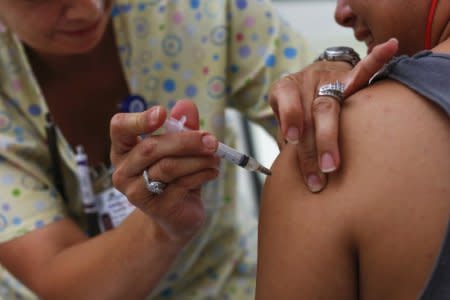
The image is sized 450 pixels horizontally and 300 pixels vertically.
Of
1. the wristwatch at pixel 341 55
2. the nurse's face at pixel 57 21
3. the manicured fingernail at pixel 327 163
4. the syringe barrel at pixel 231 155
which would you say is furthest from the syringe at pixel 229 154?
the nurse's face at pixel 57 21

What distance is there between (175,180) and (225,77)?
529 mm

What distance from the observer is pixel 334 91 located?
74cm

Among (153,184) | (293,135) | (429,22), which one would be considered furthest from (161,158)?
(429,22)

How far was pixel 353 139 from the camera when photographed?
2.31 feet

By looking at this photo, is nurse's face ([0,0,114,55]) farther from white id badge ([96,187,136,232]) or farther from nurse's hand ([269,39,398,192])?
nurse's hand ([269,39,398,192])

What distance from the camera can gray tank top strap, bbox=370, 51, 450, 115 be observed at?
645mm

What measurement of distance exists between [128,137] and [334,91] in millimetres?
294

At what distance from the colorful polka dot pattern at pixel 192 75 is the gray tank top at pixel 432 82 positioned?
62 centimetres

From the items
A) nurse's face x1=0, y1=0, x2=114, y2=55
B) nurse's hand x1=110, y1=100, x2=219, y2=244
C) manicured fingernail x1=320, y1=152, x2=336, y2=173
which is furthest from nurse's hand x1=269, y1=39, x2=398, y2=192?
nurse's face x1=0, y1=0, x2=114, y2=55

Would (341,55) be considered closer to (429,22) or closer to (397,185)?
(429,22)

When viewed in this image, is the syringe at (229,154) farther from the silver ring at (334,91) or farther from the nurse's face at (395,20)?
the nurse's face at (395,20)

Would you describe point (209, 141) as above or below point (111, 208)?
above

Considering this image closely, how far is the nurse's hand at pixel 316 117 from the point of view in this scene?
695mm

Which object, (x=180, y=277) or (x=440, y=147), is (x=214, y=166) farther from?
(x=180, y=277)
